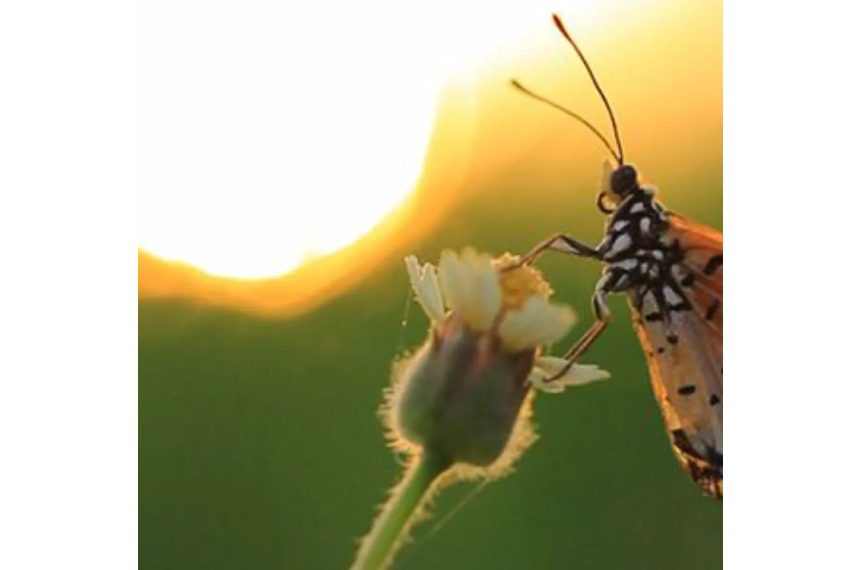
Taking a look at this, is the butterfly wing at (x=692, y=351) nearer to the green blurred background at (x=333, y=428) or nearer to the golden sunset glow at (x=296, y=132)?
the green blurred background at (x=333, y=428)

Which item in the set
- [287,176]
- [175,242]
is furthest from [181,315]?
[287,176]

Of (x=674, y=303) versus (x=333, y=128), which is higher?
(x=333, y=128)

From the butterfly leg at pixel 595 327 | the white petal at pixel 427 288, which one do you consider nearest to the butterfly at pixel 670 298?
the butterfly leg at pixel 595 327

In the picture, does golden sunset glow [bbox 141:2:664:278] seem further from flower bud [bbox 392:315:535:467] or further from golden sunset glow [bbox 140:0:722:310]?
flower bud [bbox 392:315:535:467]

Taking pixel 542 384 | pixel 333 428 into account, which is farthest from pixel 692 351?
pixel 333 428

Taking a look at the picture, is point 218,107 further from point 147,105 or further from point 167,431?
point 167,431

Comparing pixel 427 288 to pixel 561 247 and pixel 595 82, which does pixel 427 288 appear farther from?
pixel 595 82
